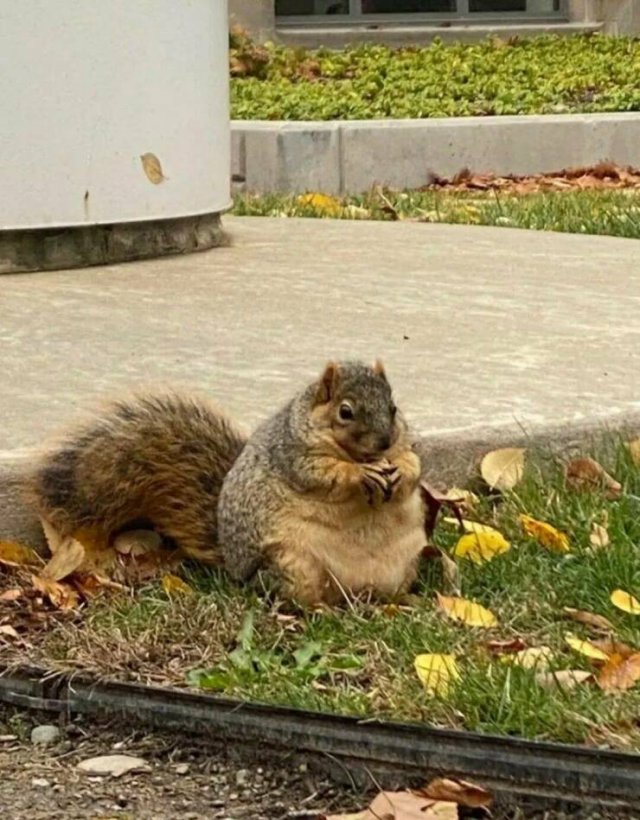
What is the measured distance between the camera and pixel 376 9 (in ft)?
51.1

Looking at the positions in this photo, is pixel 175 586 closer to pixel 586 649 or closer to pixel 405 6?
pixel 586 649

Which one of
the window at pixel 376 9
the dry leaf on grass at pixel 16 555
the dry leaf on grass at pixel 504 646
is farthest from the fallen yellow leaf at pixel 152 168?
the window at pixel 376 9

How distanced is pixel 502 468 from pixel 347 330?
971 mm

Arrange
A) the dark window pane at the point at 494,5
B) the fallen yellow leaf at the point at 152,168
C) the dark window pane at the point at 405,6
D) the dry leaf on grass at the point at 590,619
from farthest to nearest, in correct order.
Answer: the dark window pane at the point at 494,5 < the dark window pane at the point at 405,6 < the fallen yellow leaf at the point at 152,168 < the dry leaf on grass at the point at 590,619

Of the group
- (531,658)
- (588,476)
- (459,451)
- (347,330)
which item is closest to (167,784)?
(531,658)

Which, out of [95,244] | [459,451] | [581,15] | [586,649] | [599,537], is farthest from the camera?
[581,15]

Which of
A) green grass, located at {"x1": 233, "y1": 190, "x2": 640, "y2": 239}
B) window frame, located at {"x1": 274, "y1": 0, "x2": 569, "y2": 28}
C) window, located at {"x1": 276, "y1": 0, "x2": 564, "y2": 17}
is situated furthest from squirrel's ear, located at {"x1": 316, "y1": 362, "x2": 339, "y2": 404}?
window, located at {"x1": 276, "y1": 0, "x2": 564, "y2": 17}

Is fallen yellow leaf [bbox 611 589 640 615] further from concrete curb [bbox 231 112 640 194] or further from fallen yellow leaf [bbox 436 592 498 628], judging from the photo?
concrete curb [bbox 231 112 640 194]

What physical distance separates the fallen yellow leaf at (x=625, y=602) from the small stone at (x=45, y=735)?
2.86 feet

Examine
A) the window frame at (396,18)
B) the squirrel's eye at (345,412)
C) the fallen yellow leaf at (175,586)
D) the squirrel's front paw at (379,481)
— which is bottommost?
the fallen yellow leaf at (175,586)

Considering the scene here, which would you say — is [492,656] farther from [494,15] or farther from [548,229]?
[494,15]

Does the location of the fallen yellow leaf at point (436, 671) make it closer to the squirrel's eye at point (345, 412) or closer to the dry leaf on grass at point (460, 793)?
the dry leaf on grass at point (460, 793)

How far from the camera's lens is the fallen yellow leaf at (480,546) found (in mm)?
3115

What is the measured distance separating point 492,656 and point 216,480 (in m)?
0.73
